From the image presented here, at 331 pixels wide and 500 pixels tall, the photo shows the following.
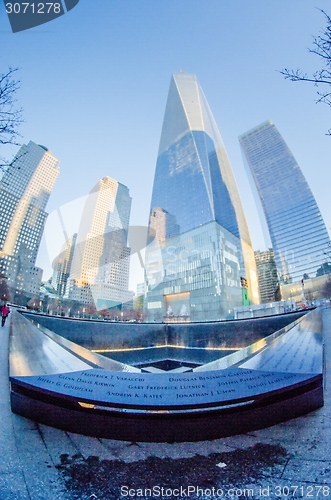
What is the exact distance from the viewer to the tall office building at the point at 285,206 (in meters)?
117

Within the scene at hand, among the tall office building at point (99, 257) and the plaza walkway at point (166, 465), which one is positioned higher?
the tall office building at point (99, 257)

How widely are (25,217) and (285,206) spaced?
5847 inches

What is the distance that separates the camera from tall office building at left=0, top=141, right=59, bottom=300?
107750 mm

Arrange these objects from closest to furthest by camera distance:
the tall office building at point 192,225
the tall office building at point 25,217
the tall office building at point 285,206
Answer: the tall office building at point 192,225 < the tall office building at point 25,217 < the tall office building at point 285,206

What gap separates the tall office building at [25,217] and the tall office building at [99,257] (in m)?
40.8

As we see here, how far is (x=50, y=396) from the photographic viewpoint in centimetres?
267

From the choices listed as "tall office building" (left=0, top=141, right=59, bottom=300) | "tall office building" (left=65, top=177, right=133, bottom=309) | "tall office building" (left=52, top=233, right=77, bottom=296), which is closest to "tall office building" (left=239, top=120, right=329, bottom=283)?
"tall office building" (left=65, top=177, right=133, bottom=309)

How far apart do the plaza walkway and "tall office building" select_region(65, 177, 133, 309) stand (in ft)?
518

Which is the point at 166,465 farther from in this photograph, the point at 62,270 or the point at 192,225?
the point at 62,270

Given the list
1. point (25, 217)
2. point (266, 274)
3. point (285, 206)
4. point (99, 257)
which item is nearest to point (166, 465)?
point (25, 217)

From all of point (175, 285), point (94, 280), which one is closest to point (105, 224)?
→ point (94, 280)

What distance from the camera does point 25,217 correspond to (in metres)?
122

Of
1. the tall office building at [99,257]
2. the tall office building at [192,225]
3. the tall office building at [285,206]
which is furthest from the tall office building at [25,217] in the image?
the tall office building at [285,206]

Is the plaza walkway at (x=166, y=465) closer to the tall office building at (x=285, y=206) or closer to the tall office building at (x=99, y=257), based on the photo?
the tall office building at (x=285, y=206)
